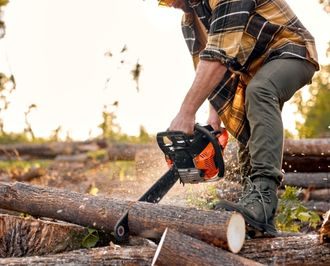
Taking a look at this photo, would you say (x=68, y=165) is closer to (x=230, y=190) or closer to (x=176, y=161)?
(x=230, y=190)

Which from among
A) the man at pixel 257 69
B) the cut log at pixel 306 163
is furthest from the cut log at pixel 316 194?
the man at pixel 257 69

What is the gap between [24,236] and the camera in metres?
4.38

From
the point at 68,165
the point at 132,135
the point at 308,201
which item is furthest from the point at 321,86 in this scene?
the point at 308,201

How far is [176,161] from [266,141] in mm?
599

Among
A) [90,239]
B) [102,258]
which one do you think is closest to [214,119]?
[90,239]

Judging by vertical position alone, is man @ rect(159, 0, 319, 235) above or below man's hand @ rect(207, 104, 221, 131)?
above

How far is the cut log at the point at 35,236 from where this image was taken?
14.1 feet

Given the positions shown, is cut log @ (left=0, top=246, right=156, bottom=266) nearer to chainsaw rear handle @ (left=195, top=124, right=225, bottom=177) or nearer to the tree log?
chainsaw rear handle @ (left=195, top=124, right=225, bottom=177)

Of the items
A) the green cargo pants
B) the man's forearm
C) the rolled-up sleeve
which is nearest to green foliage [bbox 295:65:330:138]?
the green cargo pants

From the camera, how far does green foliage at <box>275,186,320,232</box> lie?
5.61m

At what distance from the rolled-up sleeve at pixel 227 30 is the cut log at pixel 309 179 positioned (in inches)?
147

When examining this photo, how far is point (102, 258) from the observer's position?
3828mm

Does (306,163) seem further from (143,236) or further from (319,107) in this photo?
(319,107)

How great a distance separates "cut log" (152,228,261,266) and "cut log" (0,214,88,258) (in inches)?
34.2
